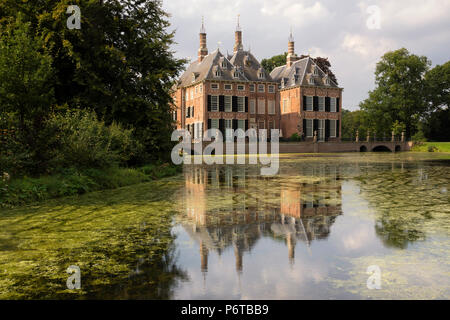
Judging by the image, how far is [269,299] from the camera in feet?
11.3

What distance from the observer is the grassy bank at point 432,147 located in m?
51.0

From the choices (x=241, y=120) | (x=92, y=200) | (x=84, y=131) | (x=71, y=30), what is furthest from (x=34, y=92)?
(x=241, y=120)

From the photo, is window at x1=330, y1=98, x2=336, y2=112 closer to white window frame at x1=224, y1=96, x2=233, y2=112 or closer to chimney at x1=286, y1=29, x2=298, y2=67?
chimney at x1=286, y1=29, x2=298, y2=67

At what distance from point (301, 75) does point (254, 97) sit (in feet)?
21.2

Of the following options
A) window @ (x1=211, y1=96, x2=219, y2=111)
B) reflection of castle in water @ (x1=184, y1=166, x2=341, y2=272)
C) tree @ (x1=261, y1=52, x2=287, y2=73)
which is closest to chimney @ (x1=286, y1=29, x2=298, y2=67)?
tree @ (x1=261, y1=52, x2=287, y2=73)

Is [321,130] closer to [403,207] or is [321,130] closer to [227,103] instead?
[227,103]

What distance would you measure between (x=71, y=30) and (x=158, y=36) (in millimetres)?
3729

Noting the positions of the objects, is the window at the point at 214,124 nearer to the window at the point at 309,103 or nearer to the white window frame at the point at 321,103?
the window at the point at 309,103

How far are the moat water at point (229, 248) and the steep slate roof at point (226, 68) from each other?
39.1 metres

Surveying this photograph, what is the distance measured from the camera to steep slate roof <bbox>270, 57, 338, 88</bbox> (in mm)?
50656

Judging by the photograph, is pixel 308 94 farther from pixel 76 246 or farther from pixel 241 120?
pixel 76 246

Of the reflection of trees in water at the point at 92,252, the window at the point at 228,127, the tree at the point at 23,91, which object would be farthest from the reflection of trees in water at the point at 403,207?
the window at the point at 228,127

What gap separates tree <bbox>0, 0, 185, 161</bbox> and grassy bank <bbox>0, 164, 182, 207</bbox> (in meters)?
3.28

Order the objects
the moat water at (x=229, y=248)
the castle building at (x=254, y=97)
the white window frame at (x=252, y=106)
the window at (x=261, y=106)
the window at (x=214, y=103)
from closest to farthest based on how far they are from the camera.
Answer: the moat water at (x=229, y=248) < the window at (x=214, y=103) < the castle building at (x=254, y=97) < the white window frame at (x=252, y=106) < the window at (x=261, y=106)
